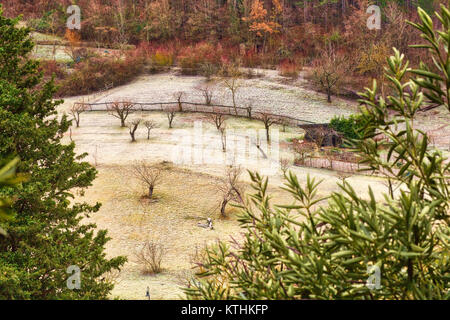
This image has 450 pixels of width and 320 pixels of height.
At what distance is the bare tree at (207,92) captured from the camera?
38312 mm

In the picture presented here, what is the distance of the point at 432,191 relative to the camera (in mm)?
3416

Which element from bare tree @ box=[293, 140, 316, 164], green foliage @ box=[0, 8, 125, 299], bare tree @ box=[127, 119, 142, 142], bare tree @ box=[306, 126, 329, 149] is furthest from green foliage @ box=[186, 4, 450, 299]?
bare tree @ box=[127, 119, 142, 142]

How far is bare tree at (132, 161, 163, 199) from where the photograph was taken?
77.7ft

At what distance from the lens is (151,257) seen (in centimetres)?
1783

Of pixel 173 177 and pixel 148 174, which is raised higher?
pixel 148 174

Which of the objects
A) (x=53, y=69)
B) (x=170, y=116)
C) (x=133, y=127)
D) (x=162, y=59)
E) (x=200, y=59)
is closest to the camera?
(x=133, y=127)

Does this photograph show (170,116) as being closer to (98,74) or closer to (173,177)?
(173,177)

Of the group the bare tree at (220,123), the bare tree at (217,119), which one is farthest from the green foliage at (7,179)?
the bare tree at (217,119)

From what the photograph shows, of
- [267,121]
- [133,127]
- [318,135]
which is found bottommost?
[318,135]

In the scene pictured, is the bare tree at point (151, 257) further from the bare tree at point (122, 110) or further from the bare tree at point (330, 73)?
the bare tree at point (330, 73)

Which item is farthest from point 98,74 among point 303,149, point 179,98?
point 303,149

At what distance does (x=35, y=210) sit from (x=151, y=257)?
656 centimetres
